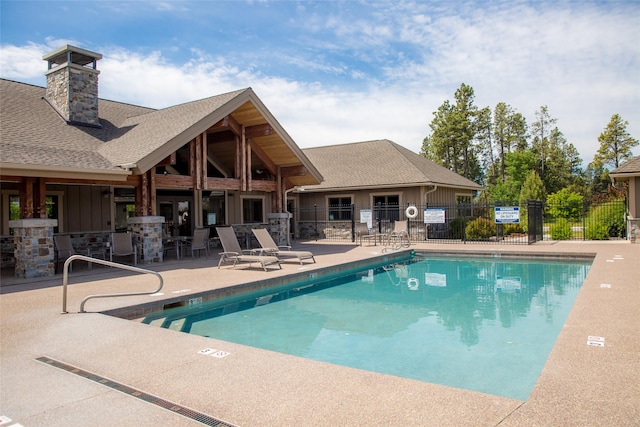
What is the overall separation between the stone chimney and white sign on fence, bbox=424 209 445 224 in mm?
12669

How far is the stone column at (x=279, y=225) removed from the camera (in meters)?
16.9

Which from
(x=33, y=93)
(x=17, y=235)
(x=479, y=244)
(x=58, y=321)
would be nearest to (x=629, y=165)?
(x=479, y=244)

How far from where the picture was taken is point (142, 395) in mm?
3594

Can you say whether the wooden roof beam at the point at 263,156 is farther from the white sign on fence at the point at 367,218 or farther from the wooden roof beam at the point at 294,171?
the white sign on fence at the point at 367,218

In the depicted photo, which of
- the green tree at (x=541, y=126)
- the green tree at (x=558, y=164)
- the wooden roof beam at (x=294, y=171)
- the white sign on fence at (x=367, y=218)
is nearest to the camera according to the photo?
the wooden roof beam at (x=294, y=171)

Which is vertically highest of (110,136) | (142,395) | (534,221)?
(110,136)

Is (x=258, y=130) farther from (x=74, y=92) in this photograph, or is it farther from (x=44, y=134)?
(x=44, y=134)

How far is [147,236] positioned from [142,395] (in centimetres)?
→ 922

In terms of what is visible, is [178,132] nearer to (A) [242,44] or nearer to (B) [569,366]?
(A) [242,44]

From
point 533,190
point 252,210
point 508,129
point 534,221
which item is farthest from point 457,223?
point 508,129

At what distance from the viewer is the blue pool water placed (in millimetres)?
5484

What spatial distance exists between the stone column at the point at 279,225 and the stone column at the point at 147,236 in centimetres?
522

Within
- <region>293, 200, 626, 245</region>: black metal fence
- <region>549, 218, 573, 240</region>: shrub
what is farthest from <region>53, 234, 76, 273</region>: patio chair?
<region>549, 218, 573, 240</region>: shrub

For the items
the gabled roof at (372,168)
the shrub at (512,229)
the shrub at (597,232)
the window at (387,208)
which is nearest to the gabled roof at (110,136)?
the gabled roof at (372,168)
